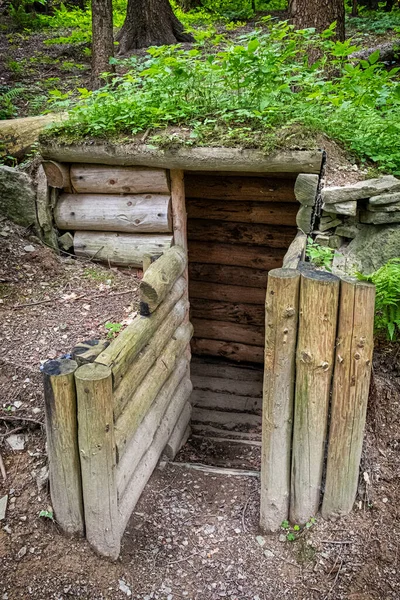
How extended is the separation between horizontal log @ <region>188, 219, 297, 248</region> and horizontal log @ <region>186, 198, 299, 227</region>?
0.35 ft

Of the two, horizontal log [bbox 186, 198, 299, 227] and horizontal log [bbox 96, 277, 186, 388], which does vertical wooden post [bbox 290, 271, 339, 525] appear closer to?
horizontal log [bbox 96, 277, 186, 388]

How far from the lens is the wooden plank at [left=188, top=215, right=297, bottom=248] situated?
6.63m

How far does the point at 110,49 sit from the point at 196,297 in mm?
4214

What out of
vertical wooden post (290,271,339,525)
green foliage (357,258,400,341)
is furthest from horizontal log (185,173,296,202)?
vertical wooden post (290,271,339,525)

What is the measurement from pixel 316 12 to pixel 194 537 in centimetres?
648

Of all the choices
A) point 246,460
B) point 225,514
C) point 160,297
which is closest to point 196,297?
point 246,460

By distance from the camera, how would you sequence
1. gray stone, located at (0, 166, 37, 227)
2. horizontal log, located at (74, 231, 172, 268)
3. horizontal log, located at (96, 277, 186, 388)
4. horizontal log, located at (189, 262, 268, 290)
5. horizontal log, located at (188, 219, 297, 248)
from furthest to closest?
horizontal log, located at (189, 262, 268, 290) < horizontal log, located at (188, 219, 297, 248) < gray stone, located at (0, 166, 37, 227) < horizontal log, located at (74, 231, 172, 268) < horizontal log, located at (96, 277, 186, 388)

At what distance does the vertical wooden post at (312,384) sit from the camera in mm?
2957

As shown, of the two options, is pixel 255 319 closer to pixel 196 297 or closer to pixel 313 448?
pixel 196 297

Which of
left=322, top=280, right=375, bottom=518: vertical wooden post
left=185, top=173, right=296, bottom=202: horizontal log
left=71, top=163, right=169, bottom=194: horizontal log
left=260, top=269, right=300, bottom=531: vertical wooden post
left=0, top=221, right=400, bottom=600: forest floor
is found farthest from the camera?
left=185, top=173, right=296, bottom=202: horizontal log

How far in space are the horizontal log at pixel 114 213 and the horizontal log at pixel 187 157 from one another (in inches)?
15.0

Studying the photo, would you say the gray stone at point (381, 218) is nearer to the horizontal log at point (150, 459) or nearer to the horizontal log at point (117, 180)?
the horizontal log at point (117, 180)

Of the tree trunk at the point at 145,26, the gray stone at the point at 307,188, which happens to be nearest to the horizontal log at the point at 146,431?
the gray stone at the point at 307,188

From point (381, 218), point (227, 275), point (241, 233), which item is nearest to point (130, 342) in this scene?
point (381, 218)
